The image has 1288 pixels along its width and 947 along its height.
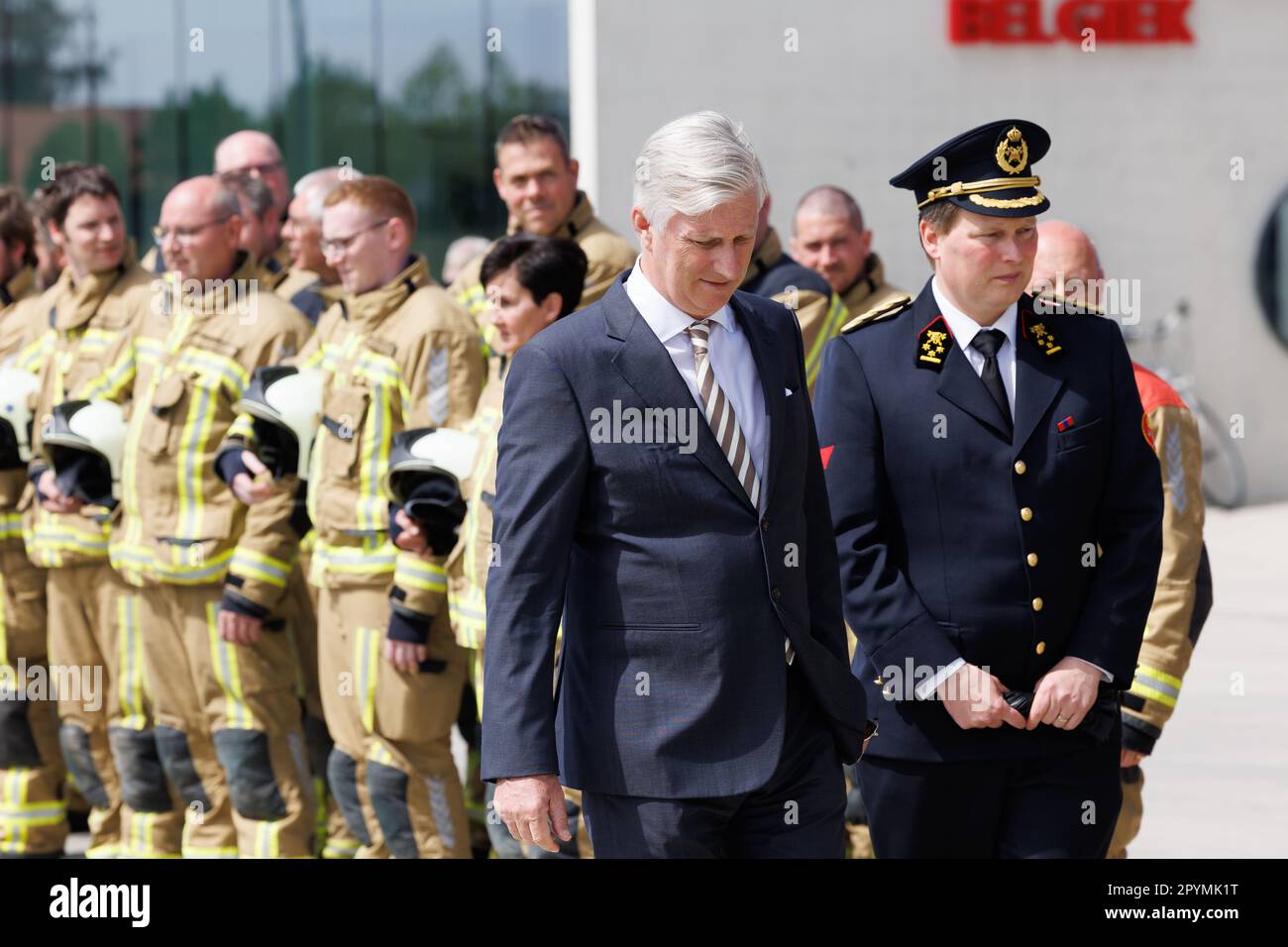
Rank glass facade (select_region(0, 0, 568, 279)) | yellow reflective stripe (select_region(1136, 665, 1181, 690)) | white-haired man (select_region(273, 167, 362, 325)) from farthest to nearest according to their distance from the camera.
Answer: glass facade (select_region(0, 0, 568, 279))
white-haired man (select_region(273, 167, 362, 325))
yellow reflective stripe (select_region(1136, 665, 1181, 690))

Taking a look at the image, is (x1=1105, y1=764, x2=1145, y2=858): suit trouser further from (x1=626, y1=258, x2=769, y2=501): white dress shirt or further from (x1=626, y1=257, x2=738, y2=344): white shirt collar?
(x1=626, y1=257, x2=738, y2=344): white shirt collar

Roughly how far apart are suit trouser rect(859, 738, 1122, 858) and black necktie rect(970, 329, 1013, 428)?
2.19 ft

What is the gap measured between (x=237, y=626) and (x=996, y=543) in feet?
9.99

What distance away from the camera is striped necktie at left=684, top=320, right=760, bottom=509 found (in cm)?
337

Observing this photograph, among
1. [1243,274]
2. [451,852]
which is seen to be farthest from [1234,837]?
[1243,274]

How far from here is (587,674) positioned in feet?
11.1

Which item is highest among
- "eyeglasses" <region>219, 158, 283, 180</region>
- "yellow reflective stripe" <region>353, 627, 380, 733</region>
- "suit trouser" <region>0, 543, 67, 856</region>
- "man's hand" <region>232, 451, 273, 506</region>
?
"eyeglasses" <region>219, 158, 283, 180</region>

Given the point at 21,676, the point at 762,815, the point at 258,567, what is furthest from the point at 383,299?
the point at 762,815

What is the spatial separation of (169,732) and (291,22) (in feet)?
45.3

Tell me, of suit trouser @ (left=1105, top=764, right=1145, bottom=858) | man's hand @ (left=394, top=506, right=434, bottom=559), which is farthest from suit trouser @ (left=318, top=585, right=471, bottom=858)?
suit trouser @ (left=1105, top=764, right=1145, bottom=858)

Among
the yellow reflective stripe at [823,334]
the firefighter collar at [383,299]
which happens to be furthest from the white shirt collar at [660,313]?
the yellow reflective stripe at [823,334]

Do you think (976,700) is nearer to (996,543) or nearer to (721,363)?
(996,543)

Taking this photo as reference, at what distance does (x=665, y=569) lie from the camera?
131 inches
